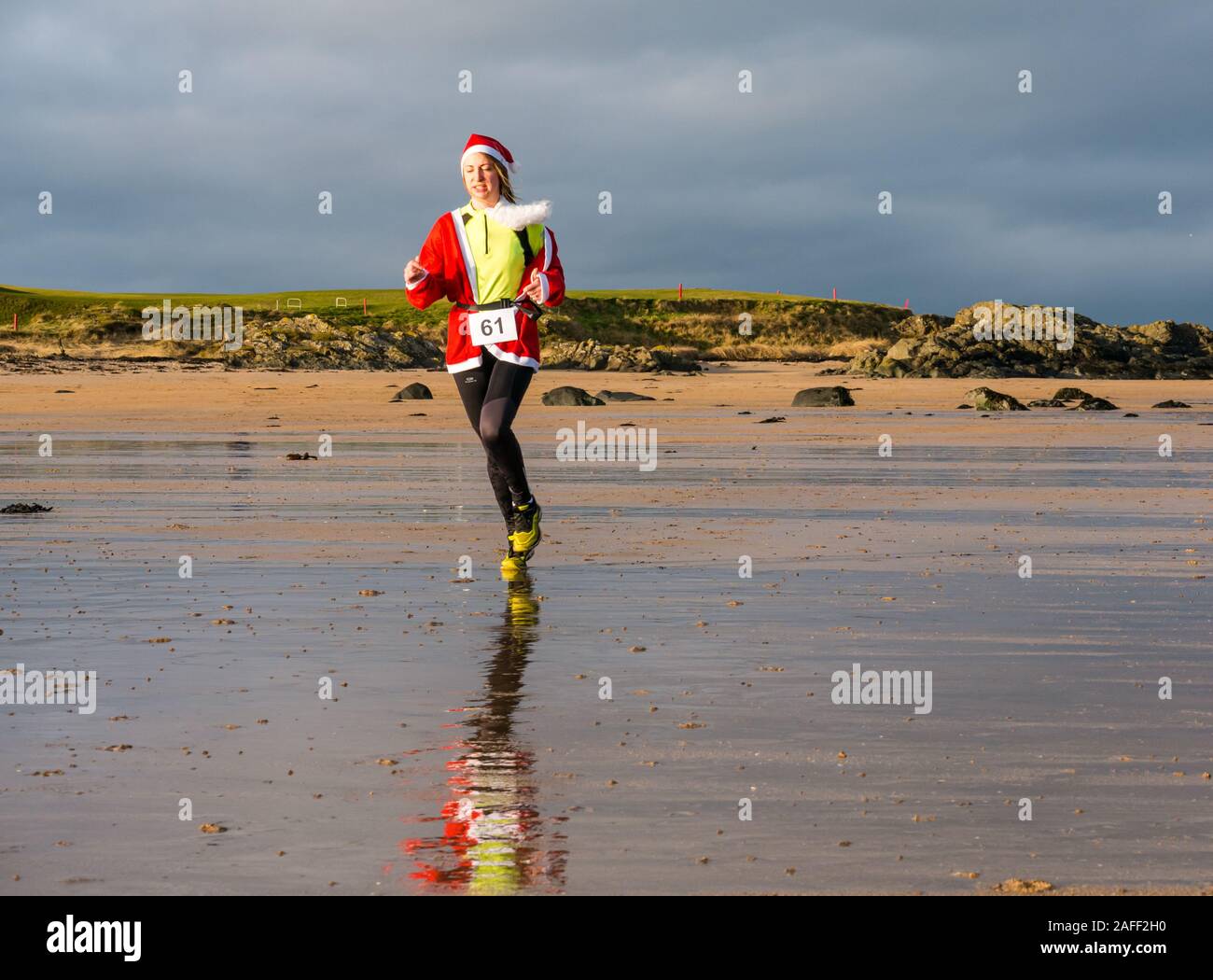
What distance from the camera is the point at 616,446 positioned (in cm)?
2584

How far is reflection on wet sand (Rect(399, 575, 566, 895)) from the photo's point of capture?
15.1 ft

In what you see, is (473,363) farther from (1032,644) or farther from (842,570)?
(1032,644)

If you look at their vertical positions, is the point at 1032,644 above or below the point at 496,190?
below

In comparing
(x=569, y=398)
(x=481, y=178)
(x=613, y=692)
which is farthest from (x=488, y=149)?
(x=569, y=398)

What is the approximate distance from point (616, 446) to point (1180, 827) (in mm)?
20870

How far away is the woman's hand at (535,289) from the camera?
37.3 feet

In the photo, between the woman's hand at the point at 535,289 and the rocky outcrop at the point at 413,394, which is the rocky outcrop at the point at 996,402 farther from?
the woman's hand at the point at 535,289

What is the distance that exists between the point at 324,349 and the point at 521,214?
51536mm
